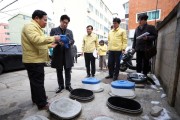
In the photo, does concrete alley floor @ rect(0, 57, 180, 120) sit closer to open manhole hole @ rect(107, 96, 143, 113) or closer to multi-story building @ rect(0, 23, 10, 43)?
open manhole hole @ rect(107, 96, 143, 113)

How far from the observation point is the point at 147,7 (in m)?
16.3

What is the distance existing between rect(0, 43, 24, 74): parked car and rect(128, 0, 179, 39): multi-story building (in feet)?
42.0

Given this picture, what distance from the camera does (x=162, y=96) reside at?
117 inches

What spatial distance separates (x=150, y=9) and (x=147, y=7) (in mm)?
455

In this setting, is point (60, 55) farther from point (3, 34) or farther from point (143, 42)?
point (3, 34)

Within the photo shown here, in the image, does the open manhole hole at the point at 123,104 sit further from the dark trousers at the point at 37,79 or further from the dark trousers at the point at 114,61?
the dark trousers at the point at 114,61

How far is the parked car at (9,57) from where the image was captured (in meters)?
6.22

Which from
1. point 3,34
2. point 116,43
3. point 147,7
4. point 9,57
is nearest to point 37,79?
point 116,43

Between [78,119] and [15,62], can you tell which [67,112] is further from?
[15,62]

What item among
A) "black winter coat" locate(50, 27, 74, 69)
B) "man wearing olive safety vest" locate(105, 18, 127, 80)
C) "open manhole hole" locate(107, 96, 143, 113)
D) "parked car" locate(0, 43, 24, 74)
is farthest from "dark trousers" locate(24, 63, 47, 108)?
"parked car" locate(0, 43, 24, 74)

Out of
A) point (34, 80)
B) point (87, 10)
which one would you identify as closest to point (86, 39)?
point (34, 80)

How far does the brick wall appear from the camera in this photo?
14.6 m

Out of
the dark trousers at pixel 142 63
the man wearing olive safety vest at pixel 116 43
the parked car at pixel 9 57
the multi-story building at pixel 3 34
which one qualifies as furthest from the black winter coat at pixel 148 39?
the multi-story building at pixel 3 34

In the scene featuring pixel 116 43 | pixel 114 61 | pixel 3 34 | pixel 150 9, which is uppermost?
pixel 3 34
